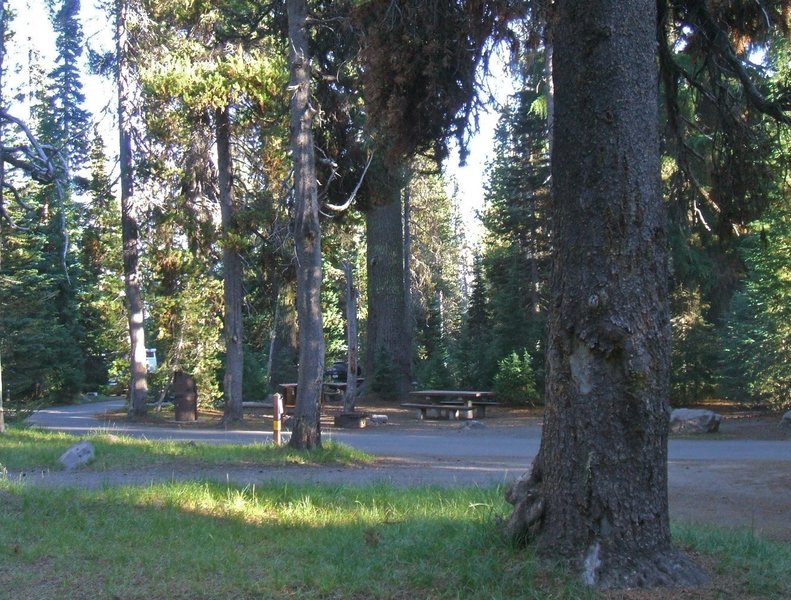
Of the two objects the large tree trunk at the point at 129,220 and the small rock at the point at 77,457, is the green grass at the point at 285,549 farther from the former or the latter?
the large tree trunk at the point at 129,220

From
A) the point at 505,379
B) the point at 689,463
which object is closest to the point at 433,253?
the point at 505,379

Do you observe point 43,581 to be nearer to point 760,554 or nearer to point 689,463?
point 760,554

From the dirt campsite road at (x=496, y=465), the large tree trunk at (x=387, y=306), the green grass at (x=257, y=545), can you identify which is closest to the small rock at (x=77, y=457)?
the dirt campsite road at (x=496, y=465)

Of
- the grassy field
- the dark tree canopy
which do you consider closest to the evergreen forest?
the dark tree canopy

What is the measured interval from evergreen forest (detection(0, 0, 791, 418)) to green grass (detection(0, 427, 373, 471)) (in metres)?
1.80

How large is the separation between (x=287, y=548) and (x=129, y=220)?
20.4 meters

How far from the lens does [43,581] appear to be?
618cm

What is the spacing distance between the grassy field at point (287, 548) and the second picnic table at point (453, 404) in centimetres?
1612

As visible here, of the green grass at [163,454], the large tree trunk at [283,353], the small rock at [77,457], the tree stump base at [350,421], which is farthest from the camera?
the large tree trunk at [283,353]

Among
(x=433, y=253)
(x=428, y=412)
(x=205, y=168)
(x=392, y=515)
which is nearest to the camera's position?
(x=392, y=515)

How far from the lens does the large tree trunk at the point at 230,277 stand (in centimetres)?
2205

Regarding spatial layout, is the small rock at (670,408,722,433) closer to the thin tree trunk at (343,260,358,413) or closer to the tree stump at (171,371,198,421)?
the thin tree trunk at (343,260,358,413)

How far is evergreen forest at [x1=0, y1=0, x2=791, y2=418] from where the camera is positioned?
29.0 feet

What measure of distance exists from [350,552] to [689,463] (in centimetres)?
986
